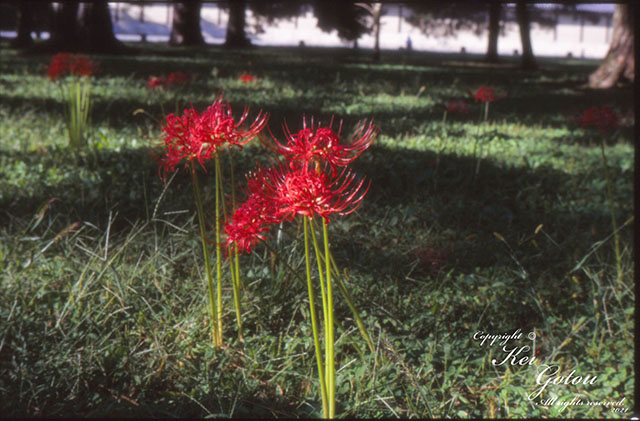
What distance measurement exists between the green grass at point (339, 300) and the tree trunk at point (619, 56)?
7759mm

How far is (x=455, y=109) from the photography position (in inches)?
263

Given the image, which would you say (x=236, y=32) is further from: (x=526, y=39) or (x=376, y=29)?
(x=526, y=39)

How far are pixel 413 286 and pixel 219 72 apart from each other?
895 centimetres

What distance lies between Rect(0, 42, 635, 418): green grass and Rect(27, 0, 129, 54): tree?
10648mm

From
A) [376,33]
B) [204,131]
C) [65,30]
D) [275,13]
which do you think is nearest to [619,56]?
[376,33]

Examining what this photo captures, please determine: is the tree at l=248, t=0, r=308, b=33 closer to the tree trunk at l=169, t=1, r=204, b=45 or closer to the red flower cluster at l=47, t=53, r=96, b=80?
the tree trunk at l=169, t=1, r=204, b=45

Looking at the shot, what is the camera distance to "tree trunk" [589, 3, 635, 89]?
1117 cm

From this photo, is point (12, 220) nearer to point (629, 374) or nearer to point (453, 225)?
point (453, 225)

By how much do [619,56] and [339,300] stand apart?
38.2 ft

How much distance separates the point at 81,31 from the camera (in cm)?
1449

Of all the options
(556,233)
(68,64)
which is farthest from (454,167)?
(68,64)

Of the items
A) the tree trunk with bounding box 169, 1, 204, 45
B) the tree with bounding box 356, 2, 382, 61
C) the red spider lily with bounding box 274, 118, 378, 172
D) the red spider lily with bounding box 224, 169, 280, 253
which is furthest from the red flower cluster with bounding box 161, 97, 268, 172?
the tree trunk with bounding box 169, 1, 204, 45

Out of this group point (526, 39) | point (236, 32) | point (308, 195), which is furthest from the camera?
point (236, 32)

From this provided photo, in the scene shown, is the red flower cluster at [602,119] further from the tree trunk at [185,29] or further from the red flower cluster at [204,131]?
the tree trunk at [185,29]
